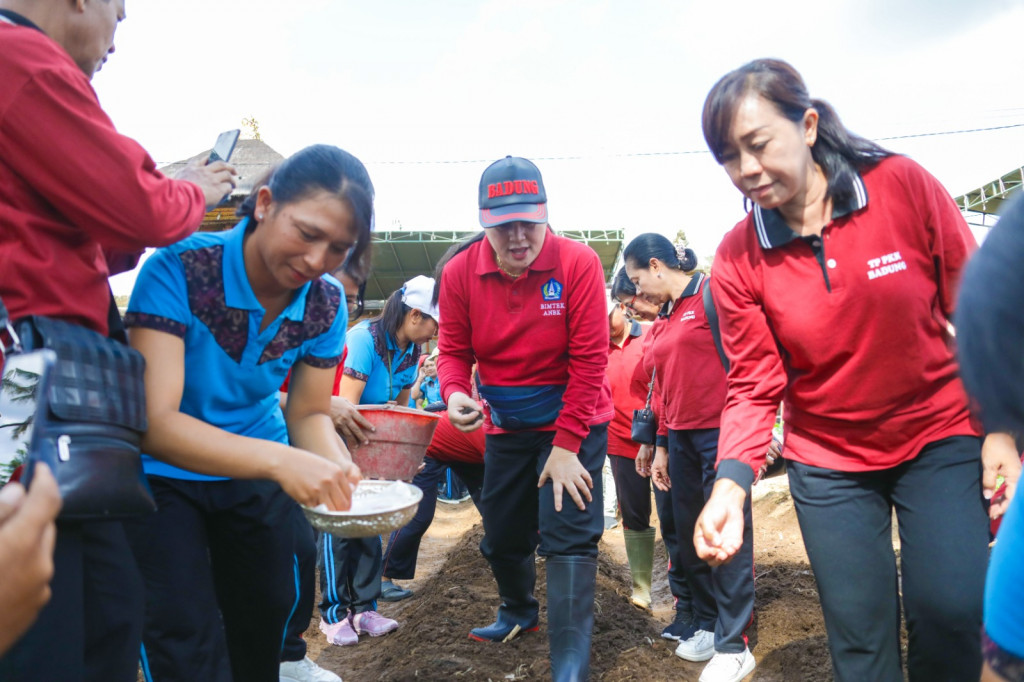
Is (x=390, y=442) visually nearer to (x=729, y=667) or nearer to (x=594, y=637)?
(x=594, y=637)

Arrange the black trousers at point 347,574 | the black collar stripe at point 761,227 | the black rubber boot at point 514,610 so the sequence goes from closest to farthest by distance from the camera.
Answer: the black collar stripe at point 761,227, the black rubber boot at point 514,610, the black trousers at point 347,574

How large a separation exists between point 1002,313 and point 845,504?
1.34m

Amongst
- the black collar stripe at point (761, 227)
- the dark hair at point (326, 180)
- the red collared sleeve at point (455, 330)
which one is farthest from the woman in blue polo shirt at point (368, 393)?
the black collar stripe at point (761, 227)

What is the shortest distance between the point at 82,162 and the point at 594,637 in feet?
11.9

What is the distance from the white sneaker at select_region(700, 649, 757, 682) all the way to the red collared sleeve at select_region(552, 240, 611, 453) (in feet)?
4.32

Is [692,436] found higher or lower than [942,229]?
lower

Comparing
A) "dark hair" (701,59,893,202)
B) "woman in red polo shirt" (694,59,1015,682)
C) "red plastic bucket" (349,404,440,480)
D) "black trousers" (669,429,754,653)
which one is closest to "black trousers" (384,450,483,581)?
"black trousers" (669,429,754,653)

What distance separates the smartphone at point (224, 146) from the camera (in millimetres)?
2451

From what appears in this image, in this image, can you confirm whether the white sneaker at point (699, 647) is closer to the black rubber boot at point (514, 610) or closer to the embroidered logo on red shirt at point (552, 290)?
the black rubber boot at point (514, 610)

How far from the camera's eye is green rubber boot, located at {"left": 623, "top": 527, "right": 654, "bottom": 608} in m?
5.51

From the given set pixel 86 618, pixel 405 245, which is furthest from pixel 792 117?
pixel 405 245

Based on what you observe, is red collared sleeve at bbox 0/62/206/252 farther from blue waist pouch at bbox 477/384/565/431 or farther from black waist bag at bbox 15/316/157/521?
blue waist pouch at bbox 477/384/565/431

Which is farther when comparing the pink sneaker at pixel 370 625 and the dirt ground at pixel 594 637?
the pink sneaker at pixel 370 625

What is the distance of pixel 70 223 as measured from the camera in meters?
1.67
